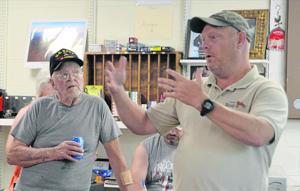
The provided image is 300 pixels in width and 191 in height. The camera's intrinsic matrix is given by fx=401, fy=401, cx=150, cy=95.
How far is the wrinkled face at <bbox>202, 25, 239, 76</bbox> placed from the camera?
1.67m

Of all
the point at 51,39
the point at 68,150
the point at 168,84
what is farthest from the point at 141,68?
the point at 168,84

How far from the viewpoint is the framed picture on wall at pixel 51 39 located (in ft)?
12.8

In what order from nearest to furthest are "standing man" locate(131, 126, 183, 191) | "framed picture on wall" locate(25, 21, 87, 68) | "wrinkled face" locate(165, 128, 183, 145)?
"wrinkled face" locate(165, 128, 183, 145) < "standing man" locate(131, 126, 183, 191) < "framed picture on wall" locate(25, 21, 87, 68)

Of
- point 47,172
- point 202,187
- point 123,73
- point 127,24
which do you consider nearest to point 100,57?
point 127,24

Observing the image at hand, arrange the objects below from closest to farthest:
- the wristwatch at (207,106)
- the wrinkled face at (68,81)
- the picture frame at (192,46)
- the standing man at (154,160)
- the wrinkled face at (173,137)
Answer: the wristwatch at (207,106) → the wrinkled face at (68,81) → the wrinkled face at (173,137) → the standing man at (154,160) → the picture frame at (192,46)

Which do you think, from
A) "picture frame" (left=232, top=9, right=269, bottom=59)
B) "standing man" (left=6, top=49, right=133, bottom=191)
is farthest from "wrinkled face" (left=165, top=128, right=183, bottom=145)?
"picture frame" (left=232, top=9, right=269, bottom=59)

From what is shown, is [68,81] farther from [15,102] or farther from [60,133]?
[15,102]

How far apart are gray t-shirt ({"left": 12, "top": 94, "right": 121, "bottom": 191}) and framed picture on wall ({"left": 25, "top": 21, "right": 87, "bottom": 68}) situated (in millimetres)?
1672

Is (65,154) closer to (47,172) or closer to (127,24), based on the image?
(47,172)

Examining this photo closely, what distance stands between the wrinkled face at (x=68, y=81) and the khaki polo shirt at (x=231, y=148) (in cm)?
79

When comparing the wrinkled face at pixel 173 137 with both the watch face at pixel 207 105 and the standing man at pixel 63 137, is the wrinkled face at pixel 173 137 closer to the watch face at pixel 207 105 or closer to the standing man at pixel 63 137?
the standing man at pixel 63 137

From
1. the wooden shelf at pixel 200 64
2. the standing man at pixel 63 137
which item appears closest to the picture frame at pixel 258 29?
the wooden shelf at pixel 200 64

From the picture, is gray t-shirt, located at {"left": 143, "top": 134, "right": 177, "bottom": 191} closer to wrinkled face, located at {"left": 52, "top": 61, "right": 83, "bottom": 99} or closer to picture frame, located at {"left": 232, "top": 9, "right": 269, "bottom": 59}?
wrinkled face, located at {"left": 52, "top": 61, "right": 83, "bottom": 99}

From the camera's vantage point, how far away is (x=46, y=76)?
303cm
